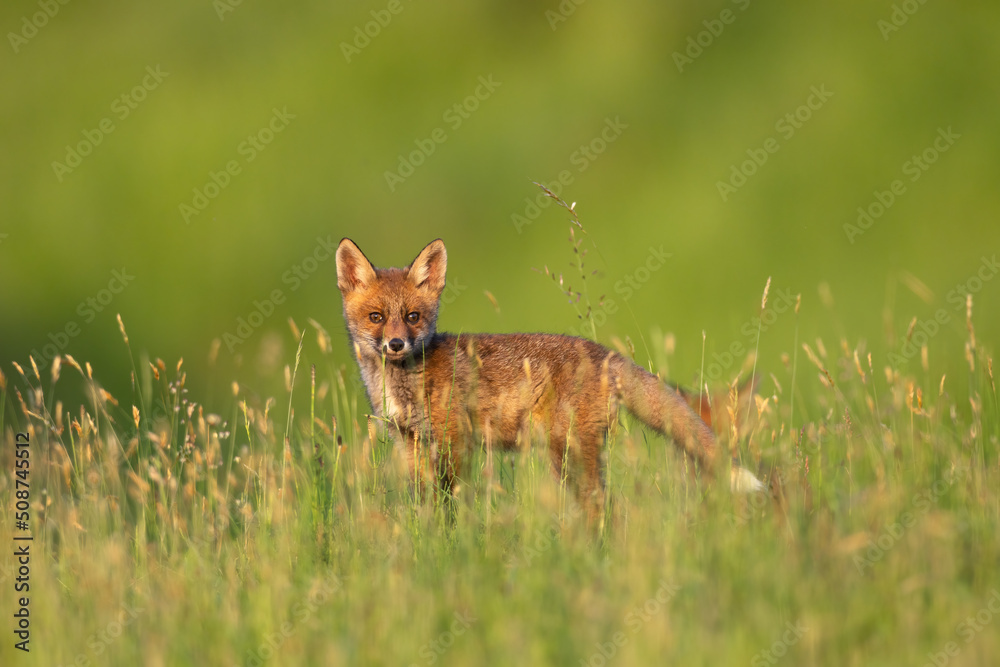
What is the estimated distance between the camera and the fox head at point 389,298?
567 centimetres

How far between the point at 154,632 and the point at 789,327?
928cm

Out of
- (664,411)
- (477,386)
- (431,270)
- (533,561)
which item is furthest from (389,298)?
(533,561)

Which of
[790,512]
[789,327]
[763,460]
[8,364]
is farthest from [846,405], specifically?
[8,364]

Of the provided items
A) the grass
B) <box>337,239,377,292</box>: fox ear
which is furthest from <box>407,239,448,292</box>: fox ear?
the grass

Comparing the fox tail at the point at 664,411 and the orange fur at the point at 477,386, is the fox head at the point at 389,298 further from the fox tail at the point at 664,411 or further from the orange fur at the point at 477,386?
the fox tail at the point at 664,411

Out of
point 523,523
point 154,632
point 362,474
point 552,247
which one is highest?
point 552,247

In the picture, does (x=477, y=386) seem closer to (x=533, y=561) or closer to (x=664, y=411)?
(x=664, y=411)

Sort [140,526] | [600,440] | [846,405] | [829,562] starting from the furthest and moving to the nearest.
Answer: [600,440]
[846,405]
[140,526]
[829,562]

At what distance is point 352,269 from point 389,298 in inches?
15.3

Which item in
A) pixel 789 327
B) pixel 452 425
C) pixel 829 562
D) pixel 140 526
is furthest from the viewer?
pixel 789 327

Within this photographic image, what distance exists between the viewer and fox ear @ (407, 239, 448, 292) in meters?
5.91

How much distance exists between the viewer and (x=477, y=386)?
5.49m

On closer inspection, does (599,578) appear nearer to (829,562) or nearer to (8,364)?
(829,562)

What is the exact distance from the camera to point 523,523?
3922 mm
